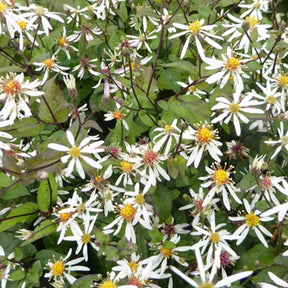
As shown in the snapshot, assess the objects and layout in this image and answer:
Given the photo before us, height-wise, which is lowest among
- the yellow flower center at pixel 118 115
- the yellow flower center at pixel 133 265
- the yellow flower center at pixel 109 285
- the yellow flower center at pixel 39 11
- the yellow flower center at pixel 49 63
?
the yellow flower center at pixel 133 265

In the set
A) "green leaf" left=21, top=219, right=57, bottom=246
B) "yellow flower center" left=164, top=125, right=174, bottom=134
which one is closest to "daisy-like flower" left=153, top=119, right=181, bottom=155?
"yellow flower center" left=164, top=125, right=174, bottom=134

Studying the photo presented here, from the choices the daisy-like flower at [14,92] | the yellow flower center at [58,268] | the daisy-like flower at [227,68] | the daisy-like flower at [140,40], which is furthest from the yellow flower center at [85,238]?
the daisy-like flower at [140,40]

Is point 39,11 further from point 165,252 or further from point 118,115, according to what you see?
point 165,252

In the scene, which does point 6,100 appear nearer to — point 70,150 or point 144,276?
point 70,150

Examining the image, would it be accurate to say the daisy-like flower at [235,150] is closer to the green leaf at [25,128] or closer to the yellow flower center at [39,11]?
the green leaf at [25,128]

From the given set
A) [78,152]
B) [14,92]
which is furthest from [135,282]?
[14,92]

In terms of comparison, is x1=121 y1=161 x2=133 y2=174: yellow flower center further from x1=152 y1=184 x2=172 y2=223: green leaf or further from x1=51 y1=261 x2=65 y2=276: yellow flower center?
x1=51 y1=261 x2=65 y2=276: yellow flower center
